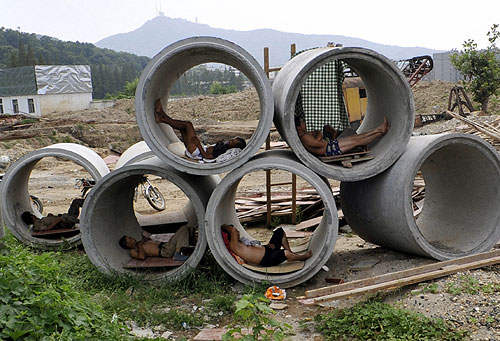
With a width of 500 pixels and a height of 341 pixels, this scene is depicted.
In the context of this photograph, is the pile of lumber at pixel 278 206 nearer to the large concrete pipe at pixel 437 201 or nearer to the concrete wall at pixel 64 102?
the large concrete pipe at pixel 437 201

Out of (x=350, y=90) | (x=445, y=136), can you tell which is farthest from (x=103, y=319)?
(x=350, y=90)

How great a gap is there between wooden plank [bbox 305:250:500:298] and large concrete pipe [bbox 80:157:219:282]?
1959mm

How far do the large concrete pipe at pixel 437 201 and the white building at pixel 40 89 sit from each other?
4091 cm

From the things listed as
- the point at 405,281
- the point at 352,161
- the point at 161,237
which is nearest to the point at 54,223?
the point at 161,237

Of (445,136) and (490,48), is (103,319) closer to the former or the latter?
(445,136)

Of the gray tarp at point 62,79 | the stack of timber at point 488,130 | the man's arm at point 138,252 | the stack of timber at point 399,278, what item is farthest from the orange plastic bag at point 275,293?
the gray tarp at point 62,79

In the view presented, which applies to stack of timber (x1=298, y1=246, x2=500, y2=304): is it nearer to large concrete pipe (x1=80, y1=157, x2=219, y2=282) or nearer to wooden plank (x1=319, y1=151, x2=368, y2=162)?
wooden plank (x1=319, y1=151, x2=368, y2=162)

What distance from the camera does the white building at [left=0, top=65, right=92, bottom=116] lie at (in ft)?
143

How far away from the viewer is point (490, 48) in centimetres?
2325

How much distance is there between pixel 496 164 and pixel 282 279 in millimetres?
3150

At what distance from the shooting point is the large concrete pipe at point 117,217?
6766mm

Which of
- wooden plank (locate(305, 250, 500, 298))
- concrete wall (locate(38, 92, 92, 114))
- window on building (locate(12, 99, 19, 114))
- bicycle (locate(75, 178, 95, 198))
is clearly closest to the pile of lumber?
bicycle (locate(75, 178, 95, 198))

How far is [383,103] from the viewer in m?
7.51

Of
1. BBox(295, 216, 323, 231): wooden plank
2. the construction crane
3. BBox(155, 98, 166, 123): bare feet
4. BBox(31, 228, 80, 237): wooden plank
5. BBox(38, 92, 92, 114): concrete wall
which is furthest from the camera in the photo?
BBox(38, 92, 92, 114): concrete wall
